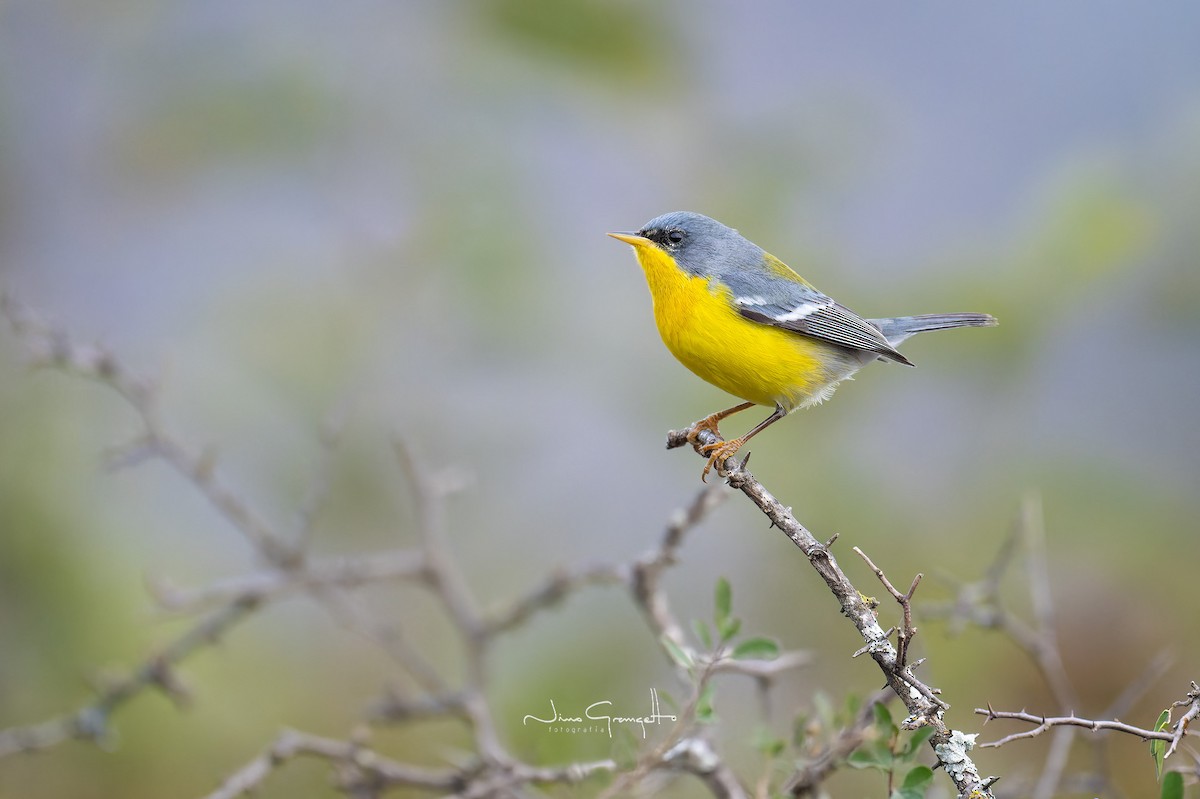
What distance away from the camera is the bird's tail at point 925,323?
342 centimetres

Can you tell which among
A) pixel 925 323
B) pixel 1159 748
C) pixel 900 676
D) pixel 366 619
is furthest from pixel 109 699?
pixel 925 323

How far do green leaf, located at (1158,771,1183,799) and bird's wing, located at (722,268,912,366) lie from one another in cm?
173

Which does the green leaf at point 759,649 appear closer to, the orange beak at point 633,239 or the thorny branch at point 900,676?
the thorny branch at point 900,676

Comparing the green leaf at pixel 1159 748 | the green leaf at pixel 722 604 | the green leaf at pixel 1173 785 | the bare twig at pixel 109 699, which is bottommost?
the green leaf at pixel 1173 785

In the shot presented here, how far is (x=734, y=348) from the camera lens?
2824 millimetres

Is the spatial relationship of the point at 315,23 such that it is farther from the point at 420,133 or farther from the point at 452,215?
the point at 452,215

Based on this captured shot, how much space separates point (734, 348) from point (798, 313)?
375 millimetres

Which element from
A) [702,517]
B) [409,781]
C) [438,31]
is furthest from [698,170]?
[409,781]

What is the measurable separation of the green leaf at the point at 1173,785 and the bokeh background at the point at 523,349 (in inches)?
71.0

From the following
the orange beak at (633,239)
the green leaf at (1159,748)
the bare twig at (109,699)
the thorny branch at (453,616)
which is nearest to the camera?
the green leaf at (1159,748)

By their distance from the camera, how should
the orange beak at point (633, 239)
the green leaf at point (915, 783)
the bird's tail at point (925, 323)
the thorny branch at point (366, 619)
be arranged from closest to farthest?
the green leaf at point (915, 783)
the thorny branch at point (366, 619)
the orange beak at point (633, 239)
the bird's tail at point (925, 323)

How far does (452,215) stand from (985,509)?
2.37 metres

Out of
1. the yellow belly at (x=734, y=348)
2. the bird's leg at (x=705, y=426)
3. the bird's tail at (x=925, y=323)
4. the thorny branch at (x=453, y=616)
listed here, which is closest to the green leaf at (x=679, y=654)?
the thorny branch at (x=453, y=616)

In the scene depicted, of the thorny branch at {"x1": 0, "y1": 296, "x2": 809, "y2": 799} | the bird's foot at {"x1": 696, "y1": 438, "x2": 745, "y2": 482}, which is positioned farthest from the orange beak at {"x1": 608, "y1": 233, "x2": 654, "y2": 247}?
the thorny branch at {"x1": 0, "y1": 296, "x2": 809, "y2": 799}
